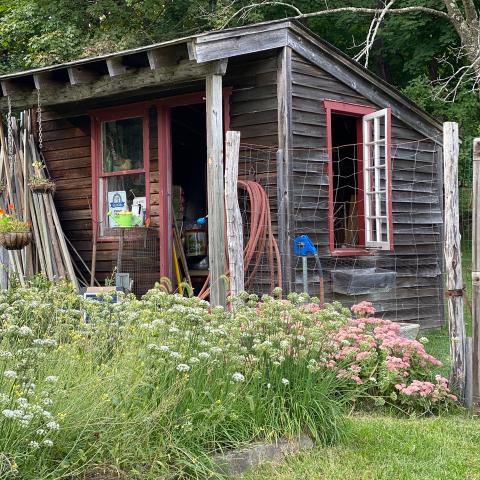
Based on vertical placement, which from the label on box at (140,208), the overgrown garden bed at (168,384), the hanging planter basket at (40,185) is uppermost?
the hanging planter basket at (40,185)

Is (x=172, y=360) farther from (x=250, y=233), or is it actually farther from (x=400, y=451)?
(x=250, y=233)

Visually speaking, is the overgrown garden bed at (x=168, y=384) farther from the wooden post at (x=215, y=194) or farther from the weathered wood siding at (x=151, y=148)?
the weathered wood siding at (x=151, y=148)

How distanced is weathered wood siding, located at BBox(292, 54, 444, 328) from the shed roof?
21 centimetres

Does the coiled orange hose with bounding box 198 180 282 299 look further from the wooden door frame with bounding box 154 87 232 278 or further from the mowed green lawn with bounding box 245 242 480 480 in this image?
the mowed green lawn with bounding box 245 242 480 480

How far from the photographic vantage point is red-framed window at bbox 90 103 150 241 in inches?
391

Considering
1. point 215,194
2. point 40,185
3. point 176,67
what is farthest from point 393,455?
point 40,185

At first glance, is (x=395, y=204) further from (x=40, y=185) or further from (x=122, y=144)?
(x=40, y=185)

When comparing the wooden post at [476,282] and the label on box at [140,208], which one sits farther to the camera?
the label on box at [140,208]

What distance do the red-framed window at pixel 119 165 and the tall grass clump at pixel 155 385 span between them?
15.5 feet

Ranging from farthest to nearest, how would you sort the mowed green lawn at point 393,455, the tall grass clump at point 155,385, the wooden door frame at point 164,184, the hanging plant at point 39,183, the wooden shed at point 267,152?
the hanging plant at point 39,183
the wooden door frame at point 164,184
the wooden shed at point 267,152
the mowed green lawn at point 393,455
the tall grass clump at point 155,385

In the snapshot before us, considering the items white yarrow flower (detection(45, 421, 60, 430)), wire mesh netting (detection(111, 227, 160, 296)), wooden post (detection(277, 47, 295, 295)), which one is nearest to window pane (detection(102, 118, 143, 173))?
wire mesh netting (detection(111, 227, 160, 296))

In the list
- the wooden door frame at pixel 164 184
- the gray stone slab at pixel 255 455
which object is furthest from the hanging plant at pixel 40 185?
the gray stone slab at pixel 255 455

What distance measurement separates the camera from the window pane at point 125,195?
9922 millimetres

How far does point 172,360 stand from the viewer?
400cm
